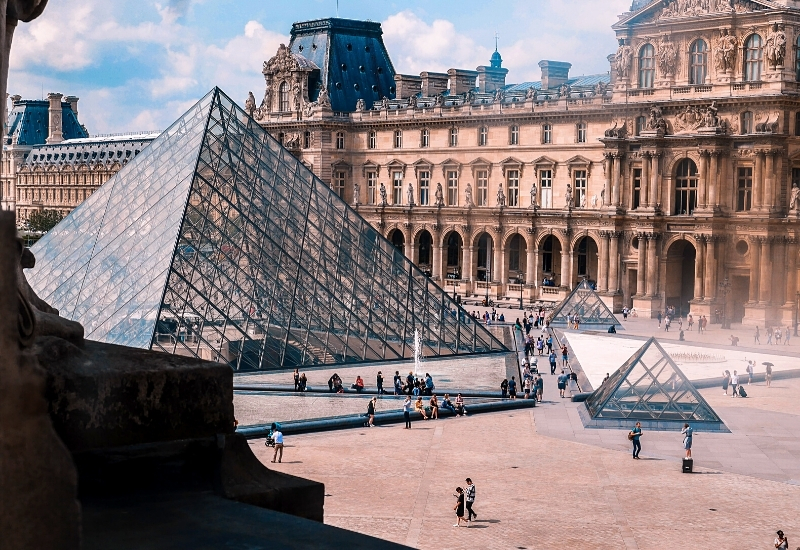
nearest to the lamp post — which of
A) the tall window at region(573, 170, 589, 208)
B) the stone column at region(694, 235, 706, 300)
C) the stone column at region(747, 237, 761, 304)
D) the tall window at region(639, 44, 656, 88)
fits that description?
the stone column at region(694, 235, 706, 300)

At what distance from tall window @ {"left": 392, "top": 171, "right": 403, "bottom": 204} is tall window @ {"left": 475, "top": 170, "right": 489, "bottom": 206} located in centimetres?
596

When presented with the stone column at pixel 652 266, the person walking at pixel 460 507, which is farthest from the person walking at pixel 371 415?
the stone column at pixel 652 266

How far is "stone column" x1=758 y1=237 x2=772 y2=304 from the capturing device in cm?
5116

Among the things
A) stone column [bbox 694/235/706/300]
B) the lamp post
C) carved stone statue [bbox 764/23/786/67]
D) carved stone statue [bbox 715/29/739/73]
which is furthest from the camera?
stone column [bbox 694/235/706/300]

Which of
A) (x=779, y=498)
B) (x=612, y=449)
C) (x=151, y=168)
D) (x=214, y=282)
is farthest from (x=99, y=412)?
(x=151, y=168)

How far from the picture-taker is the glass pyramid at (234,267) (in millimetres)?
32438

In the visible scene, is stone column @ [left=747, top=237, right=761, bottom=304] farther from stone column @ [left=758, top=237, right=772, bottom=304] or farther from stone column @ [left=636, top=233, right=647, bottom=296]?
stone column @ [left=636, top=233, right=647, bottom=296]

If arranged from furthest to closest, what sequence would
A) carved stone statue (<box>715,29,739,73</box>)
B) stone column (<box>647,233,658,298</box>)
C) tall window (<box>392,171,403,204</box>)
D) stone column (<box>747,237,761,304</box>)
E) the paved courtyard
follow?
tall window (<box>392,171,403,204</box>) < stone column (<box>647,233,658,298</box>) < stone column (<box>747,237,761,304</box>) < carved stone statue (<box>715,29,739,73</box>) < the paved courtyard

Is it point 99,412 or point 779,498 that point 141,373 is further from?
point 779,498

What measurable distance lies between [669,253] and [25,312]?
53.3m

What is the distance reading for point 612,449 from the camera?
25.6m

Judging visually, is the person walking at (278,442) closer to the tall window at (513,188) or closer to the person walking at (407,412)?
the person walking at (407,412)

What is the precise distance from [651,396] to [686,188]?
26.6 meters

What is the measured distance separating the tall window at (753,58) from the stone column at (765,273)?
22.3 feet
